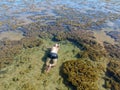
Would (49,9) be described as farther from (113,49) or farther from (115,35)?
(113,49)

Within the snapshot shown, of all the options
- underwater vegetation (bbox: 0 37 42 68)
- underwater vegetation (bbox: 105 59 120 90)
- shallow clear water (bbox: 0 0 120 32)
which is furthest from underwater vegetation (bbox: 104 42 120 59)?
underwater vegetation (bbox: 0 37 42 68)

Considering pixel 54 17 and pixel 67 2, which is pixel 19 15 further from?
pixel 67 2

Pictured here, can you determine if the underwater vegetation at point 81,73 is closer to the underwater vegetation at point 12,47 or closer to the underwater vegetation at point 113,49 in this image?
the underwater vegetation at point 113,49

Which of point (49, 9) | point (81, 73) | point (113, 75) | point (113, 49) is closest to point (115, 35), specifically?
point (113, 49)

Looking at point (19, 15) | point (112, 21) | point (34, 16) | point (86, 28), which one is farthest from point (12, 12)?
point (112, 21)

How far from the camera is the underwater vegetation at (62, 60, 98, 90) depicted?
46.9ft

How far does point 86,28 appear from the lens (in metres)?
23.1

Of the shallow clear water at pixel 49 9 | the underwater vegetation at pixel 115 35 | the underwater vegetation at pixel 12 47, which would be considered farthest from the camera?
the shallow clear water at pixel 49 9

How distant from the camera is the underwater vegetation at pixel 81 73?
46.9 ft

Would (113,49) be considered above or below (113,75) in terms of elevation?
above

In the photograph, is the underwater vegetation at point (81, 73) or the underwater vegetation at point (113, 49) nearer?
the underwater vegetation at point (81, 73)

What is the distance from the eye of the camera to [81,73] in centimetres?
1545

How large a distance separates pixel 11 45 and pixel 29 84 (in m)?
6.26

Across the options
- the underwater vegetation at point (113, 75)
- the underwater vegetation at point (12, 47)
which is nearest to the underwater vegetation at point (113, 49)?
the underwater vegetation at point (113, 75)
